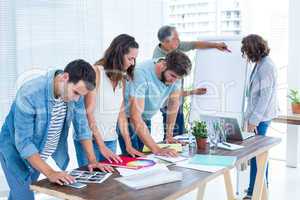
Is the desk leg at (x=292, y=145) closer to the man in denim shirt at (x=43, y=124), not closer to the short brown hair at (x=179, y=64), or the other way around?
the short brown hair at (x=179, y=64)

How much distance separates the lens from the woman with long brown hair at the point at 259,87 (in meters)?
3.01

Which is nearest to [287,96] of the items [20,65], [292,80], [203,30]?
[292,80]

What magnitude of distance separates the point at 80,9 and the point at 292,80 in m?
2.51

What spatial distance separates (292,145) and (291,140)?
0.20ft

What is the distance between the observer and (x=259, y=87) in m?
3.08

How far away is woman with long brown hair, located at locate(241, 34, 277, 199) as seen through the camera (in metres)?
3.01

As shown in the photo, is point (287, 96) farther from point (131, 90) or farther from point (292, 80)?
point (131, 90)

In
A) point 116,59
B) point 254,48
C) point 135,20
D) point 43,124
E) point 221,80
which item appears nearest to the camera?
point 43,124

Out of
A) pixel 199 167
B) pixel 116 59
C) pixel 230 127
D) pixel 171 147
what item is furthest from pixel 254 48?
pixel 199 167

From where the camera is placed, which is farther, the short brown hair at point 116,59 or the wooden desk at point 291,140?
the wooden desk at point 291,140

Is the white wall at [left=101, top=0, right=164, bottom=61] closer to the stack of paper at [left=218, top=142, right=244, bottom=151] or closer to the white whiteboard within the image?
the white whiteboard

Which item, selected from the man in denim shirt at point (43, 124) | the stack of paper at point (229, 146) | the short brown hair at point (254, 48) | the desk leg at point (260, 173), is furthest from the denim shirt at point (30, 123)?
the short brown hair at point (254, 48)

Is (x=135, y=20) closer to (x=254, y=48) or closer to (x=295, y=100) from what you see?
(x=254, y=48)

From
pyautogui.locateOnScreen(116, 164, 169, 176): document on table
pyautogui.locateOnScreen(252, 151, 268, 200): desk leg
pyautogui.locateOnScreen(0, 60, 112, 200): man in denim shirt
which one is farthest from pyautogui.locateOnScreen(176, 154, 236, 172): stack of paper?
pyautogui.locateOnScreen(252, 151, 268, 200): desk leg
